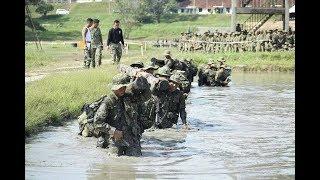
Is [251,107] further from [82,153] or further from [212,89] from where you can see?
[82,153]

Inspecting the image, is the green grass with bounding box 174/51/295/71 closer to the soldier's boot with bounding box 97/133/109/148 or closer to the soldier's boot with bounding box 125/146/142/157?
the soldier's boot with bounding box 97/133/109/148

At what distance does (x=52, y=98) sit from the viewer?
14.5 m

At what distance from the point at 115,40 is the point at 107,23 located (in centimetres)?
5372

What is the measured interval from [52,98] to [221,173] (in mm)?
6091

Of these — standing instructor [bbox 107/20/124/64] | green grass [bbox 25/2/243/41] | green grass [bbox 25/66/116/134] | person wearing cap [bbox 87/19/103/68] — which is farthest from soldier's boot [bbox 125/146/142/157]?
green grass [bbox 25/2/243/41]

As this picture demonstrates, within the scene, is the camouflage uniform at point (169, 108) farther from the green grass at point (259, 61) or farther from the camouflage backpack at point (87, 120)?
the green grass at point (259, 61)

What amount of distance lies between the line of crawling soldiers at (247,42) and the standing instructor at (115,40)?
54.9ft

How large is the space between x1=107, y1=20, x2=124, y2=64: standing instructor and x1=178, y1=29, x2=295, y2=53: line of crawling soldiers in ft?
54.9

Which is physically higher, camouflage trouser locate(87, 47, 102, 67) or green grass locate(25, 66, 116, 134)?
camouflage trouser locate(87, 47, 102, 67)

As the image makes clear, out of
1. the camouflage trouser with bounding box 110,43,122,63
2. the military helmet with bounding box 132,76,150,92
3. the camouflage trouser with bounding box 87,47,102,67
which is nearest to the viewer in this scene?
the military helmet with bounding box 132,76,150,92

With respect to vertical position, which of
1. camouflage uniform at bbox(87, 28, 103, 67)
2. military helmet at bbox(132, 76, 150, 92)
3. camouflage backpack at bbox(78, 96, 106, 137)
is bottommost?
camouflage backpack at bbox(78, 96, 106, 137)

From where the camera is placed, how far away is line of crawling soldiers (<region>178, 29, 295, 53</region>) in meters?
38.1
